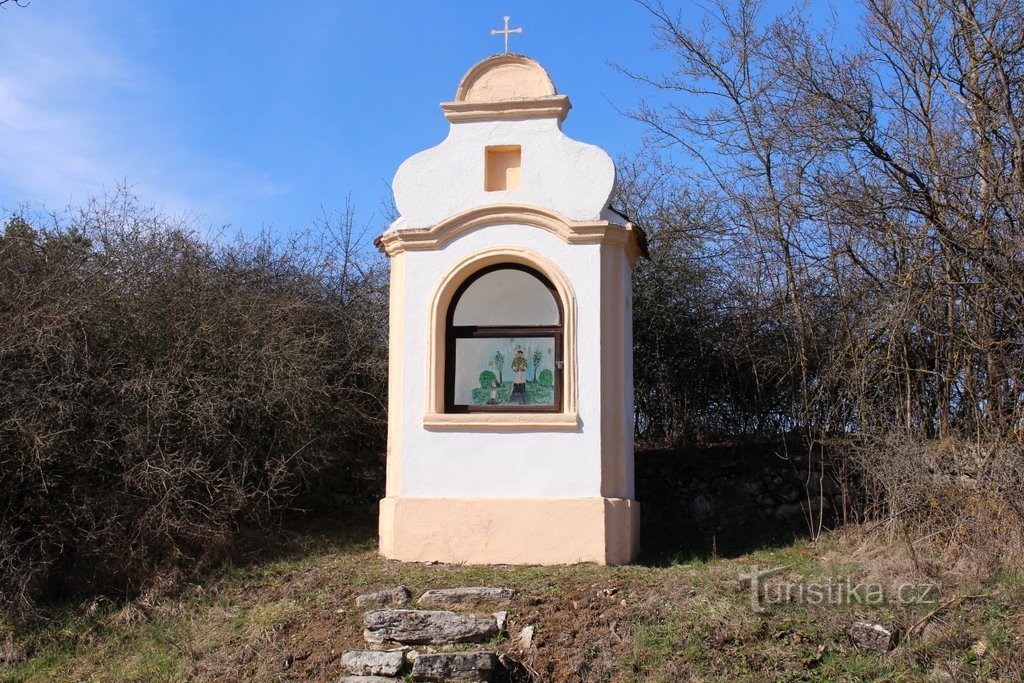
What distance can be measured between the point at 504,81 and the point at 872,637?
6.23 m

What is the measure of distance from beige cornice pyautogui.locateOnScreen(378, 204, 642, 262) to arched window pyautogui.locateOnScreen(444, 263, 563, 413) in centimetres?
46

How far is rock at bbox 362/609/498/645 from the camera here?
7.67 metres

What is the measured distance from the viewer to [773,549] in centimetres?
1037

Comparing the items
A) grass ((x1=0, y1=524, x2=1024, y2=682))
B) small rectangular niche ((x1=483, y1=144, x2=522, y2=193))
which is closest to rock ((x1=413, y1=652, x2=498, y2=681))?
grass ((x1=0, y1=524, x2=1024, y2=682))

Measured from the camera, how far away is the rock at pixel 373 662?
286 inches

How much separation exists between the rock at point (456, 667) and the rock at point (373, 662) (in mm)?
149

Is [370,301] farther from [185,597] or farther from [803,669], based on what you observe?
[803,669]

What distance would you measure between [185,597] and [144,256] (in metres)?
3.94

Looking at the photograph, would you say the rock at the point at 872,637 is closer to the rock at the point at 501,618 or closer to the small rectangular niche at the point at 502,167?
the rock at the point at 501,618

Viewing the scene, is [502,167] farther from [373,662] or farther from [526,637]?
[373,662]

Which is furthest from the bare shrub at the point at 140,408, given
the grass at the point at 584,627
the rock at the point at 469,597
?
the rock at the point at 469,597

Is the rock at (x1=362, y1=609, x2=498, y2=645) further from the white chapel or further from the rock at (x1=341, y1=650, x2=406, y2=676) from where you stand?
the white chapel

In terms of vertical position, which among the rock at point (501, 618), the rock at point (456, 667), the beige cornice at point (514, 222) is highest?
the beige cornice at point (514, 222)

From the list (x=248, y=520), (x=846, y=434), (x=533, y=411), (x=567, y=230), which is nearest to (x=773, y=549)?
(x=846, y=434)
